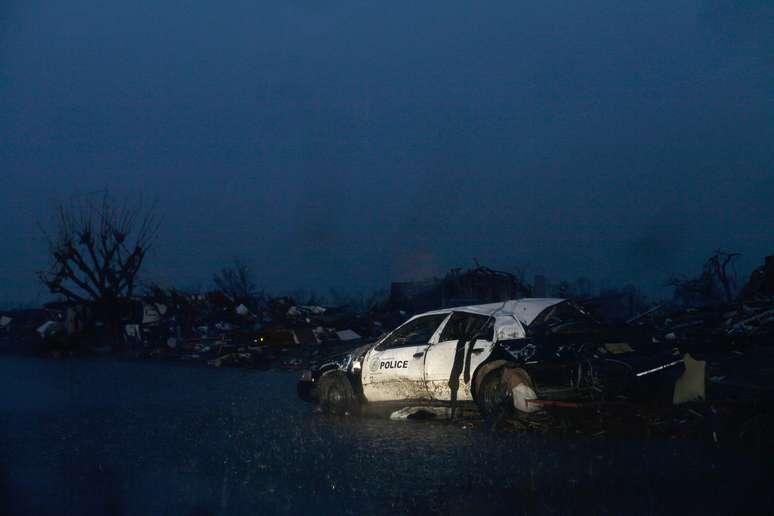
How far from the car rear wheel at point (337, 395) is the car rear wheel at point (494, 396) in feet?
7.89

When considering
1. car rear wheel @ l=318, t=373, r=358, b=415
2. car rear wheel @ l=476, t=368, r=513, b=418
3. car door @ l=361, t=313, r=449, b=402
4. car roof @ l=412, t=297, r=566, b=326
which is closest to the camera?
car rear wheel @ l=476, t=368, r=513, b=418

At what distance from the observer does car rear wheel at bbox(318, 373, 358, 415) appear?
12219 millimetres

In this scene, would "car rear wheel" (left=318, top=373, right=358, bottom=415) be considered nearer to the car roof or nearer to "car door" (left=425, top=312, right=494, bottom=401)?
"car door" (left=425, top=312, right=494, bottom=401)

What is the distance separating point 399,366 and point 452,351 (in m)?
0.93

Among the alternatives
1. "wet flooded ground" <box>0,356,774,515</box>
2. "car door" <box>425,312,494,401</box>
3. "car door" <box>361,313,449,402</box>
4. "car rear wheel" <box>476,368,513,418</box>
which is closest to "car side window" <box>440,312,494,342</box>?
"car door" <box>425,312,494,401</box>

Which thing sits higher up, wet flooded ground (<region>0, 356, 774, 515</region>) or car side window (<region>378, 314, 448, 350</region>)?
car side window (<region>378, 314, 448, 350</region>)

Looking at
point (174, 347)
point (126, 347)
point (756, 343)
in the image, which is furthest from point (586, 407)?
point (126, 347)

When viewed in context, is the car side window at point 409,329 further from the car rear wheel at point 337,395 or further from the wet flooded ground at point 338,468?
the wet flooded ground at point 338,468

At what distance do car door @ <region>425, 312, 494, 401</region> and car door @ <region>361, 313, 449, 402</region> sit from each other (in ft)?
0.45

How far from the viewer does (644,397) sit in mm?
9977

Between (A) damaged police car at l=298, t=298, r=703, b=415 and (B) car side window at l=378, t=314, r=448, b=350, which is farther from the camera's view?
(B) car side window at l=378, t=314, r=448, b=350

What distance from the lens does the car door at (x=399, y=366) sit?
11273mm

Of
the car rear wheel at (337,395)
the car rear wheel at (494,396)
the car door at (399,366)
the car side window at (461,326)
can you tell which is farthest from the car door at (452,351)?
the car rear wheel at (337,395)

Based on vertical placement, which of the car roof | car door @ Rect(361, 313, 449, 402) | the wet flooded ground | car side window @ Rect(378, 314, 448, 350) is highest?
the car roof
